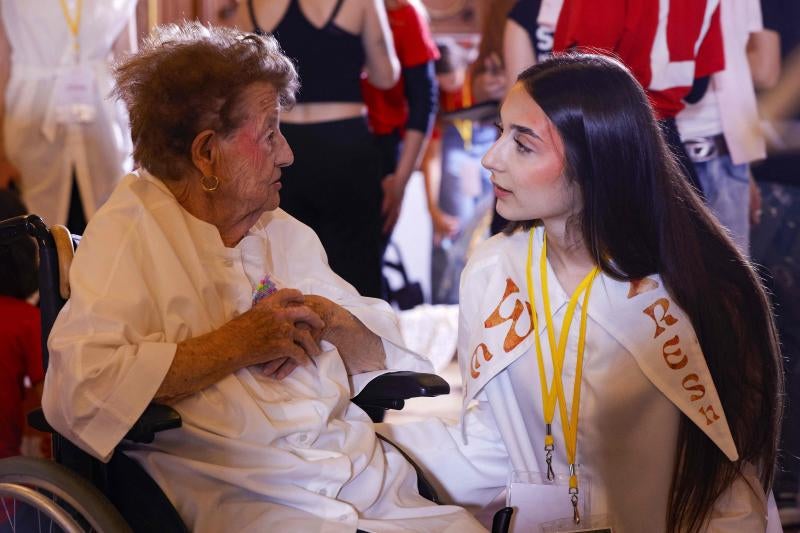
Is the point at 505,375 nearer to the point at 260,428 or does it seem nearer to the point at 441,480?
the point at 441,480

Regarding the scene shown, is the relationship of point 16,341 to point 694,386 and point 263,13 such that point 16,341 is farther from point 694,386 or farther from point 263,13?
point 694,386

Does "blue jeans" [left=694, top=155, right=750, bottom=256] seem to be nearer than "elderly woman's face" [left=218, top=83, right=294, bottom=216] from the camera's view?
Answer: No

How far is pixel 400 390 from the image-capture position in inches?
87.4

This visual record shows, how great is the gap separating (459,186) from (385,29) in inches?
100

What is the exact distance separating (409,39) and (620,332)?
7.11 feet

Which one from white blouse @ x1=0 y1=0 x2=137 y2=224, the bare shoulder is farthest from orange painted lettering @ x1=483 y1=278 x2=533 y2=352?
white blouse @ x1=0 y1=0 x2=137 y2=224

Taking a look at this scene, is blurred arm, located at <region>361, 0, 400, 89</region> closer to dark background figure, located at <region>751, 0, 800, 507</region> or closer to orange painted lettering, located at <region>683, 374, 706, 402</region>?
dark background figure, located at <region>751, 0, 800, 507</region>

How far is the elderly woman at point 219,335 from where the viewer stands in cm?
186

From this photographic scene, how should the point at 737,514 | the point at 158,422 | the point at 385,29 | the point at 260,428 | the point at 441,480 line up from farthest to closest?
the point at 385,29, the point at 441,480, the point at 737,514, the point at 260,428, the point at 158,422

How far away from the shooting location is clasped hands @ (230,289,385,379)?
2.00 meters

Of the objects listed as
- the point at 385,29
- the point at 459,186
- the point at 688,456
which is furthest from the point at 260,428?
the point at 459,186

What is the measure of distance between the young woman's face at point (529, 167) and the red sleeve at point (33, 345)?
4.62 feet

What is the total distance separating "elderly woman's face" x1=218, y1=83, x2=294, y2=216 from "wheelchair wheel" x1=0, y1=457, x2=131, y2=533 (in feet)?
2.02

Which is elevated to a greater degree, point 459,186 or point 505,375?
point 505,375
